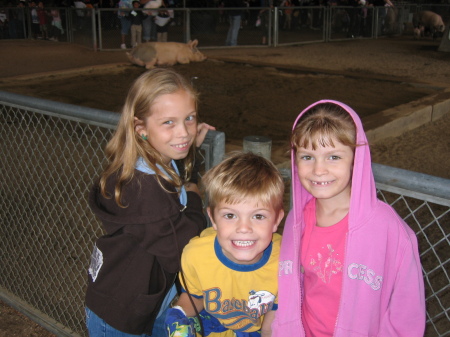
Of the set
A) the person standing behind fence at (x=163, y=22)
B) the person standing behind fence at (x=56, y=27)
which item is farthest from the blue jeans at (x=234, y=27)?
the person standing behind fence at (x=56, y=27)

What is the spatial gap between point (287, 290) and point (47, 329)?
200cm

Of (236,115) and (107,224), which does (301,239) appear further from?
(236,115)

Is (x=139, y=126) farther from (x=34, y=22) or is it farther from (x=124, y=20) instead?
(x=34, y=22)

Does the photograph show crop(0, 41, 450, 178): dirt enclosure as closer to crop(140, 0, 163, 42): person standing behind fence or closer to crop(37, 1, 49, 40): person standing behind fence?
crop(140, 0, 163, 42): person standing behind fence

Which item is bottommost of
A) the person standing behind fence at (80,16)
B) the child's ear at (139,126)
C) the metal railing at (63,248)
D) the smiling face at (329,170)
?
the metal railing at (63,248)

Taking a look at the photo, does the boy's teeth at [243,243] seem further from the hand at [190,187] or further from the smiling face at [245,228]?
the hand at [190,187]

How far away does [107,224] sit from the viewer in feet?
6.37

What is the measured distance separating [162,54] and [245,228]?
10.7 meters

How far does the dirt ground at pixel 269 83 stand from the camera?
A: 6.46 metres

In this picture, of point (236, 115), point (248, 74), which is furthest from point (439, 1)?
point (236, 115)

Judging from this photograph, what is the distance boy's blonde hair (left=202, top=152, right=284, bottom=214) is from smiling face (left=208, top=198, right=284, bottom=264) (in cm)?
2

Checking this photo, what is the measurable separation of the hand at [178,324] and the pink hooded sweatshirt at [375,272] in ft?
1.72

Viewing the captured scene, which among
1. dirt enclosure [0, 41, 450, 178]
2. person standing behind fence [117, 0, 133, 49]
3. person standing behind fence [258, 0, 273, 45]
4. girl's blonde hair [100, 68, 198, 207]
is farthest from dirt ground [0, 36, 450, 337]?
girl's blonde hair [100, 68, 198, 207]

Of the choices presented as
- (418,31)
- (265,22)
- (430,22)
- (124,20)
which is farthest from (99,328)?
(418,31)
